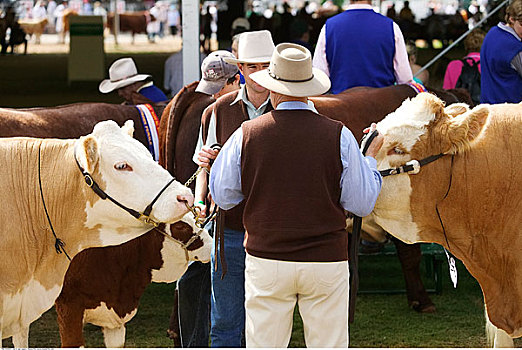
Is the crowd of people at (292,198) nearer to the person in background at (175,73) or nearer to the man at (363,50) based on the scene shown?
Result: the man at (363,50)

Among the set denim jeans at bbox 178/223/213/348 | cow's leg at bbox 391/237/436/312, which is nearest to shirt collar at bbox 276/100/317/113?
denim jeans at bbox 178/223/213/348

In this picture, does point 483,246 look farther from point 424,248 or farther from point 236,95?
point 424,248

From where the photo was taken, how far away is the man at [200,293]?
16.1ft

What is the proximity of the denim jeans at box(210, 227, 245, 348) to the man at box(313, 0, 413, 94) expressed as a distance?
1.80 m

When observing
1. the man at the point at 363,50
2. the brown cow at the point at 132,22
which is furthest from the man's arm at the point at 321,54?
the brown cow at the point at 132,22

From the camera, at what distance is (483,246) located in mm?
4238

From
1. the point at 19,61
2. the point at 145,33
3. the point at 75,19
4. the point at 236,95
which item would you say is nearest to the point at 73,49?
the point at 75,19

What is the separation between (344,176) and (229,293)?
109 centimetres

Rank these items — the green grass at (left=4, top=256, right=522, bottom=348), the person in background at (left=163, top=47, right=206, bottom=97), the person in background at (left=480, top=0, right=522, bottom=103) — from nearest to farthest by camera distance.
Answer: the person in background at (left=480, top=0, right=522, bottom=103)
the green grass at (left=4, top=256, right=522, bottom=348)
the person in background at (left=163, top=47, right=206, bottom=97)

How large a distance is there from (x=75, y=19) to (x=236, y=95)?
16.8 metres

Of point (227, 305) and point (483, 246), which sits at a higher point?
point (483, 246)

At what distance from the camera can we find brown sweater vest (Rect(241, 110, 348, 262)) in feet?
10.8

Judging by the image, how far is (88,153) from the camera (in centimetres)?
392

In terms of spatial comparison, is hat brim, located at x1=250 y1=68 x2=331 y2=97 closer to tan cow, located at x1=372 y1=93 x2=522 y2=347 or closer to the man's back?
tan cow, located at x1=372 y1=93 x2=522 y2=347
